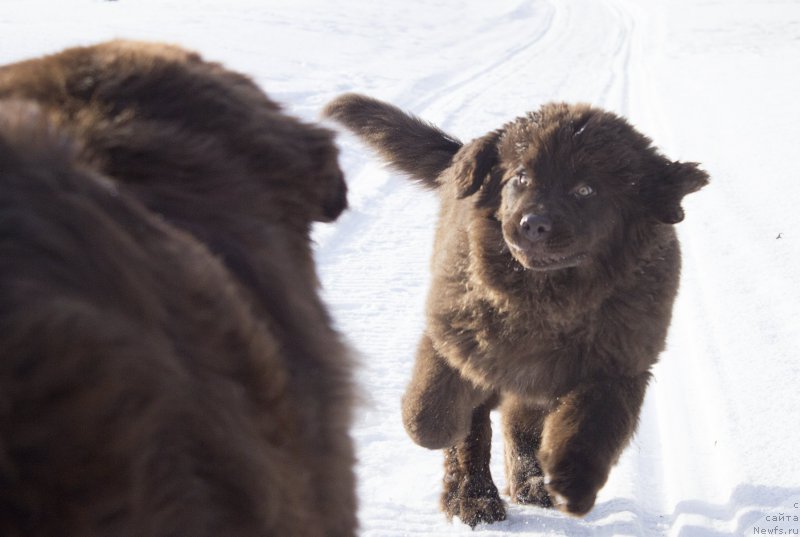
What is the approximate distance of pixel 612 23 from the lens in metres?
21.7

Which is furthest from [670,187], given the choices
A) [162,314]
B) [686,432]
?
[162,314]

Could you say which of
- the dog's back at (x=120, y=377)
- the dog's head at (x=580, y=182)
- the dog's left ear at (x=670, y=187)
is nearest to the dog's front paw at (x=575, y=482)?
the dog's head at (x=580, y=182)

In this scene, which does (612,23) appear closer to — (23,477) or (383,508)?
(383,508)

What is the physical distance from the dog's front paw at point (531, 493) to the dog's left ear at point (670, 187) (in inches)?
48.9

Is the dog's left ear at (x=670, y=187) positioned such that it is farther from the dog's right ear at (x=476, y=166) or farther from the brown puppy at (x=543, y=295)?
the dog's right ear at (x=476, y=166)

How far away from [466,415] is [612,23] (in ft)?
66.9

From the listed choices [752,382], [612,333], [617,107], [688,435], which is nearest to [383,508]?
[612,333]

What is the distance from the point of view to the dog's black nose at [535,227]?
3156mm

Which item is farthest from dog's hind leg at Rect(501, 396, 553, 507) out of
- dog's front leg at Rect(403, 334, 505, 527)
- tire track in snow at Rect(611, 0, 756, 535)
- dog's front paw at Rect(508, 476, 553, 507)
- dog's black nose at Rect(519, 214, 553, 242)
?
dog's black nose at Rect(519, 214, 553, 242)

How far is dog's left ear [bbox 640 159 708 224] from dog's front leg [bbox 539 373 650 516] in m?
0.68

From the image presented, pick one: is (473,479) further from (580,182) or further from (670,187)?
(670,187)

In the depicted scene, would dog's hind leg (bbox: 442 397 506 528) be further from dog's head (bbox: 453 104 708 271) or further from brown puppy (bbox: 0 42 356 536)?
brown puppy (bbox: 0 42 356 536)

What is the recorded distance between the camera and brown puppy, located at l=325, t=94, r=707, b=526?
325cm

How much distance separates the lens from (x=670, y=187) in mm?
3410
